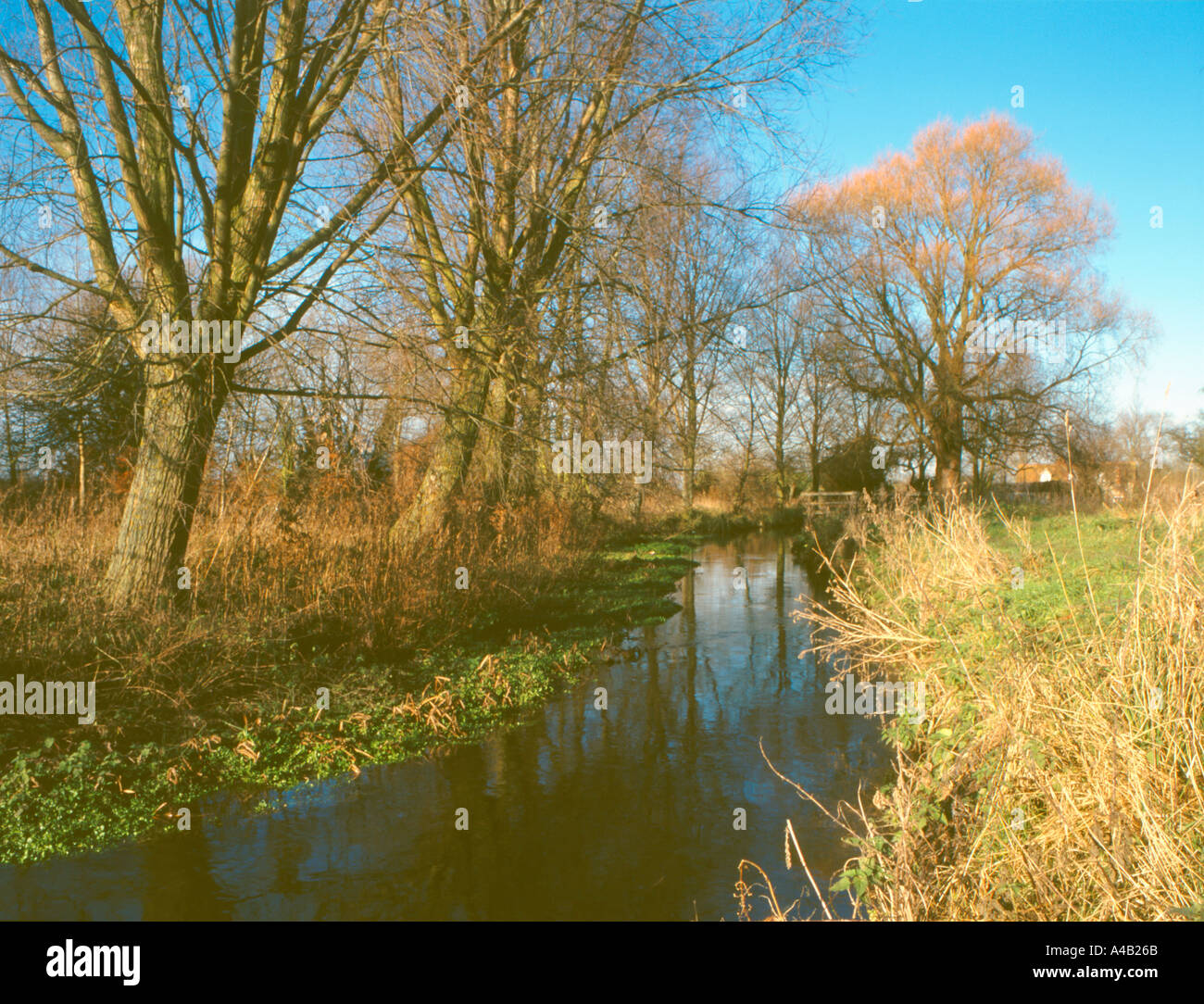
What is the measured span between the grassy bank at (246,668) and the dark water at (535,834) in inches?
15.5

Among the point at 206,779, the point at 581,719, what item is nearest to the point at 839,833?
the point at 581,719

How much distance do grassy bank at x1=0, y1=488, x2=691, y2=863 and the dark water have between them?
0.39 m

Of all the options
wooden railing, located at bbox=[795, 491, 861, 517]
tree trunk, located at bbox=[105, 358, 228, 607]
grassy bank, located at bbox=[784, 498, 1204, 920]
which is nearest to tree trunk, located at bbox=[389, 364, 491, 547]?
tree trunk, located at bbox=[105, 358, 228, 607]

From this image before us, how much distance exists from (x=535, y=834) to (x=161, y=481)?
4780mm

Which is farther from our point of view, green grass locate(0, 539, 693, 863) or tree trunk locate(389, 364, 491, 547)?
tree trunk locate(389, 364, 491, 547)

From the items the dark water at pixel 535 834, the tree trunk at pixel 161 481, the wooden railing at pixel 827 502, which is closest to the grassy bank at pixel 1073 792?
the dark water at pixel 535 834

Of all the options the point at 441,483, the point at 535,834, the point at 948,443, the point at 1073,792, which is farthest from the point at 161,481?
the point at 948,443

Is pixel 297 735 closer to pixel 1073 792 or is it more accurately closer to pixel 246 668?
pixel 246 668

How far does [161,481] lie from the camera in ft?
25.4

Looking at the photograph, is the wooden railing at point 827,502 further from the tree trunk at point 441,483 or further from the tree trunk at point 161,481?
the tree trunk at point 161,481

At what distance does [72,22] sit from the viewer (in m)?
7.55

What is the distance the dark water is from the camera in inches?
186

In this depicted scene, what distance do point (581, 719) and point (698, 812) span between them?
242cm

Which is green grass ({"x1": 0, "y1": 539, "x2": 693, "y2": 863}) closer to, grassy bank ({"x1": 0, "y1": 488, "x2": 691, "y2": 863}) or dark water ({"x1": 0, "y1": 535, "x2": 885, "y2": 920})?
grassy bank ({"x1": 0, "y1": 488, "x2": 691, "y2": 863})
